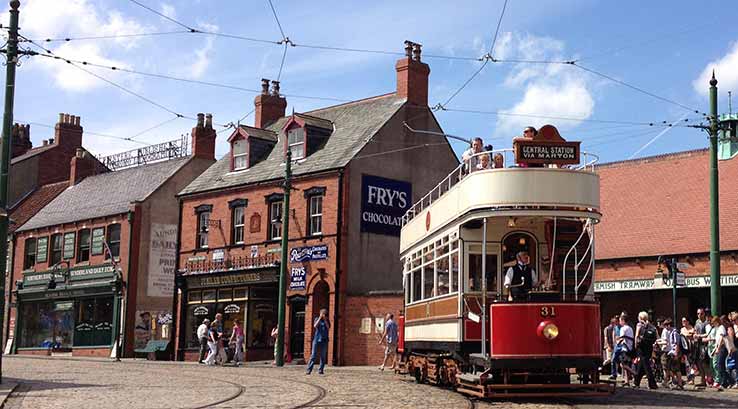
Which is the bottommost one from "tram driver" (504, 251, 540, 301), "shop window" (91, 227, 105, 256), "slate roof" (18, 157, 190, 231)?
"tram driver" (504, 251, 540, 301)

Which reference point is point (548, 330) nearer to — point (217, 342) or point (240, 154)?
point (217, 342)

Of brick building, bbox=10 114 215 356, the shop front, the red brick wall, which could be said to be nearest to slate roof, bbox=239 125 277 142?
the shop front

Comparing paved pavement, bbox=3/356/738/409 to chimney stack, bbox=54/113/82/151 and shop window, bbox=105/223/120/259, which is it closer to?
shop window, bbox=105/223/120/259

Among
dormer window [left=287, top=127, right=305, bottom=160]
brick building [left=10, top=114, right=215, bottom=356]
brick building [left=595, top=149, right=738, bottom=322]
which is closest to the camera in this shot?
brick building [left=595, top=149, right=738, bottom=322]

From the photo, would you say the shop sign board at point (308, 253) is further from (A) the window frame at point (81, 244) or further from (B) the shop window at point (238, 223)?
(A) the window frame at point (81, 244)

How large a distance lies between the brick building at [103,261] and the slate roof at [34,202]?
1105 mm

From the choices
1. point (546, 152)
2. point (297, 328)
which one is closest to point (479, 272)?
point (546, 152)

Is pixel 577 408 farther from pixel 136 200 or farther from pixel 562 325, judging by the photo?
pixel 136 200

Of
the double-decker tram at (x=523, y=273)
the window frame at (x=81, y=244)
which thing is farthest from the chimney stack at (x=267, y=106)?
the double-decker tram at (x=523, y=273)

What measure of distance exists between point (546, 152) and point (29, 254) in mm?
38371

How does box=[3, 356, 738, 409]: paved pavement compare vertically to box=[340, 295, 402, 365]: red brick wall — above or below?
below

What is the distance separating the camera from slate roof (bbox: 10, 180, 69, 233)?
49906mm

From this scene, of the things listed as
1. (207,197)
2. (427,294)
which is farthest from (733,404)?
(207,197)

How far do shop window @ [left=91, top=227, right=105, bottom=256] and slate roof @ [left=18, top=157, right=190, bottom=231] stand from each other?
735mm
